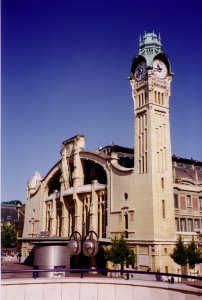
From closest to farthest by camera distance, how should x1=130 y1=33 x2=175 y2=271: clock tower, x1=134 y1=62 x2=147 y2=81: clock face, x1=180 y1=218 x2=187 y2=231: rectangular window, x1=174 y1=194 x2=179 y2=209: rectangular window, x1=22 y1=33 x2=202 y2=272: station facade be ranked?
1. x1=130 y1=33 x2=175 y2=271: clock tower
2. x1=22 y1=33 x2=202 y2=272: station facade
3. x1=180 y1=218 x2=187 y2=231: rectangular window
4. x1=174 y1=194 x2=179 y2=209: rectangular window
5. x1=134 y1=62 x2=147 y2=81: clock face

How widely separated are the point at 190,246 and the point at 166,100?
19814 millimetres

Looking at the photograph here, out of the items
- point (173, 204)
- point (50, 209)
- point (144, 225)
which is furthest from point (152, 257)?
point (50, 209)

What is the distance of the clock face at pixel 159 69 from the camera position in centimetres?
4706

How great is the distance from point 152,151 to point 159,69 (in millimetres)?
12494

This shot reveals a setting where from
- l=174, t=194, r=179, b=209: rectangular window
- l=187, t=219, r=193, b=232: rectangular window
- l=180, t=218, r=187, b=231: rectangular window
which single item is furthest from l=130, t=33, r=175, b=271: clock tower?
l=187, t=219, r=193, b=232: rectangular window

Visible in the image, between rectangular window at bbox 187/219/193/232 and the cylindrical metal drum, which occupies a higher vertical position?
rectangular window at bbox 187/219/193/232

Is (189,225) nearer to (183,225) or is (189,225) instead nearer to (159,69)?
(183,225)

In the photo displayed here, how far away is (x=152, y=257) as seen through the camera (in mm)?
40094

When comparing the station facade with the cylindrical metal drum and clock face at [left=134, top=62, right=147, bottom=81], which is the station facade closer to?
clock face at [left=134, top=62, right=147, bottom=81]

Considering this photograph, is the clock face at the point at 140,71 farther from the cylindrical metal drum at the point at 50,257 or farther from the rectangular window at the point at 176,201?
the cylindrical metal drum at the point at 50,257

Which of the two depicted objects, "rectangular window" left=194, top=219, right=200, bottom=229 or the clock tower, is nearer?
the clock tower

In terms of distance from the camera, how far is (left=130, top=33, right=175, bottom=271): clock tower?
41.2 metres

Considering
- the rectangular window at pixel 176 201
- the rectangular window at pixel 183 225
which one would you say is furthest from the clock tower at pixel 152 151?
the rectangular window at pixel 183 225

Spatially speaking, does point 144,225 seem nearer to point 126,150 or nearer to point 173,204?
point 173,204
